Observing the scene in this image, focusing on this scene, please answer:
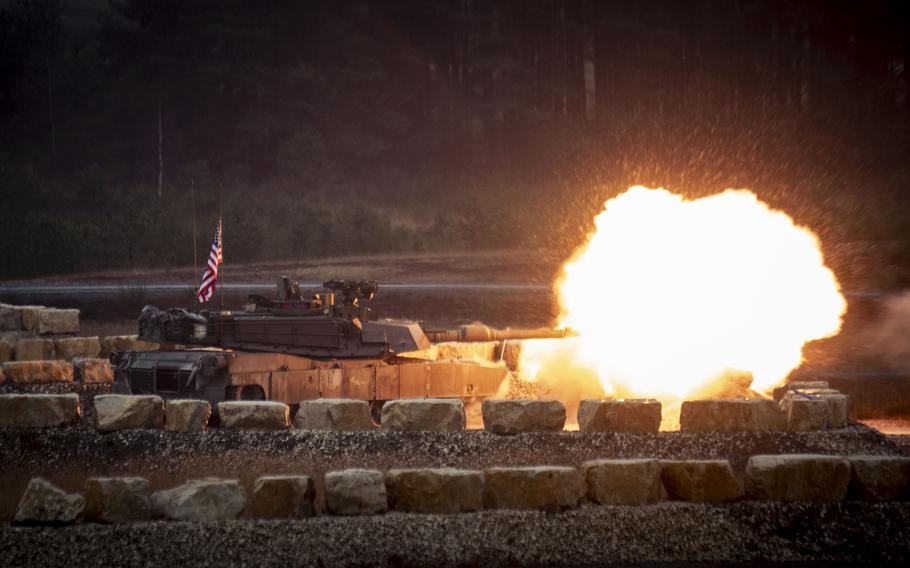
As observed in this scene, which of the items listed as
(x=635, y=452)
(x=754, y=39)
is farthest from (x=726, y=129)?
(x=635, y=452)

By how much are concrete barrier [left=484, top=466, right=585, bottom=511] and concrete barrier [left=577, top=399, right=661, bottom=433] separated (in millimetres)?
Answer: 3107

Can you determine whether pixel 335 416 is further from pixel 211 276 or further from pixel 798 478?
Answer: pixel 211 276

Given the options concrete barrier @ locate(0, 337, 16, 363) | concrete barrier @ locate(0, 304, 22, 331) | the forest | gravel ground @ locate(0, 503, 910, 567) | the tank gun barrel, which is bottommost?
gravel ground @ locate(0, 503, 910, 567)

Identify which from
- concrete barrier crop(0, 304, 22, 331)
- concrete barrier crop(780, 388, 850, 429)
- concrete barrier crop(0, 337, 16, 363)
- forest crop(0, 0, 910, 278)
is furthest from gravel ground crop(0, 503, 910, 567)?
forest crop(0, 0, 910, 278)

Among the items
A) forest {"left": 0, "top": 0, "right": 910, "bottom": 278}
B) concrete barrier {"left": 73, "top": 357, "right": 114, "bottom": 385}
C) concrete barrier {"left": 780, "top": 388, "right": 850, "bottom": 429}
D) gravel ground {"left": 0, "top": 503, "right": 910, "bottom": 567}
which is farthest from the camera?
forest {"left": 0, "top": 0, "right": 910, "bottom": 278}

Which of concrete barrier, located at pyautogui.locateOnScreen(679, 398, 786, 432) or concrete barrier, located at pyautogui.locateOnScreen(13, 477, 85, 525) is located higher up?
concrete barrier, located at pyautogui.locateOnScreen(679, 398, 786, 432)

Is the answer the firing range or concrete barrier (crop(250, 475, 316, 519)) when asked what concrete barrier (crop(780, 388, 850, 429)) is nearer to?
the firing range

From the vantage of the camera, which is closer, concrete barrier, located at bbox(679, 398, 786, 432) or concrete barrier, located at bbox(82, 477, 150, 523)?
concrete barrier, located at bbox(82, 477, 150, 523)

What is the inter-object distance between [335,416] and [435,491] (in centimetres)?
423

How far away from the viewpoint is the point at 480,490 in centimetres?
1366

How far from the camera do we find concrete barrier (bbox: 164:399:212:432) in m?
17.5

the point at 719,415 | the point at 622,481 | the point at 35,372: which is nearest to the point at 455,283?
the point at 35,372

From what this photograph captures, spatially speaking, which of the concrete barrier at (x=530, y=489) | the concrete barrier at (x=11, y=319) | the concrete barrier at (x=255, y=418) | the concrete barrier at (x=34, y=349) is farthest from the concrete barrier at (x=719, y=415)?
the concrete barrier at (x=11, y=319)

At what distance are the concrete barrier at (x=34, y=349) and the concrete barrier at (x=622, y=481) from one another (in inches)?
708
